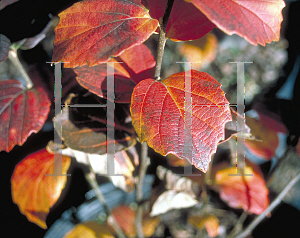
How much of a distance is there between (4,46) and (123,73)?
0.26m

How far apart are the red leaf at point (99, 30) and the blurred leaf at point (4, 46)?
0.16m

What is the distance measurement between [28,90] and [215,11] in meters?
0.51

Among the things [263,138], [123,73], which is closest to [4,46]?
[123,73]

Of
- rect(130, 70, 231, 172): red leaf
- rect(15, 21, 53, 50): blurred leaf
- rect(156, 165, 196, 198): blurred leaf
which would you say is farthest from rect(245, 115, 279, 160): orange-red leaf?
rect(15, 21, 53, 50): blurred leaf

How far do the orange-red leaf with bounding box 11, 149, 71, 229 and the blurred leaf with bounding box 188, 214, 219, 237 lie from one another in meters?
0.59

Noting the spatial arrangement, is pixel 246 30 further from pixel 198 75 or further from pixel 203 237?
pixel 203 237

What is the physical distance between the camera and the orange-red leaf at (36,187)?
0.58 meters

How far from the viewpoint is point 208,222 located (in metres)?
0.94

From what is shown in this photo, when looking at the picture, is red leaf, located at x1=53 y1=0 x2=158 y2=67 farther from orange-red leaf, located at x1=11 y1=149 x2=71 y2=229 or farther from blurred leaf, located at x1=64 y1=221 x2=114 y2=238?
blurred leaf, located at x1=64 y1=221 x2=114 y2=238

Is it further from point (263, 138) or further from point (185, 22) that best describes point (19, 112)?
point (263, 138)

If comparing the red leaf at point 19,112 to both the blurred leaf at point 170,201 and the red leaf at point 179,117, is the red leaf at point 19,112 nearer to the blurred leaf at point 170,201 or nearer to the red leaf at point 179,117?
the red leaf at point 179,117

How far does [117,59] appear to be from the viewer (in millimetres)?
533

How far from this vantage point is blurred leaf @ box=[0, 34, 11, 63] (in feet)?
1.50

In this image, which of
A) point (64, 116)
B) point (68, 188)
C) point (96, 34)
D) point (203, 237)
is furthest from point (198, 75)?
point (68, 188)
